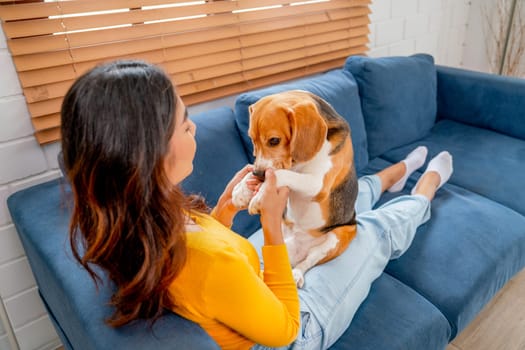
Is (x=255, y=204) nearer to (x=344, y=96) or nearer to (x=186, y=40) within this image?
(x=186, y=40)

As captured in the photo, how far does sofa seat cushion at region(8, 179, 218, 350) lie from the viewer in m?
0.82

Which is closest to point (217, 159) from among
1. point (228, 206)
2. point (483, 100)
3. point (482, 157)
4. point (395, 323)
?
point (228, 206)

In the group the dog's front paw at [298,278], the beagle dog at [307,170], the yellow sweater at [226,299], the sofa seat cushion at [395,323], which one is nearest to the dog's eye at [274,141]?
the beagle dog at [307,170]

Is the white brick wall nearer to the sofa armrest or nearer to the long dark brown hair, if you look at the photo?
the sofa armrest

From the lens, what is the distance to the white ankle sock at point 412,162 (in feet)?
6.28

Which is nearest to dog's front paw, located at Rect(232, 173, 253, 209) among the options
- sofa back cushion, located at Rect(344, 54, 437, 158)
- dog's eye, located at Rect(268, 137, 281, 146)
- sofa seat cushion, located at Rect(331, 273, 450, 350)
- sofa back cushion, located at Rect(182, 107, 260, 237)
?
dog's eye, located at Rect(268, 137, 281, 146)

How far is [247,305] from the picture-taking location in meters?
0.83

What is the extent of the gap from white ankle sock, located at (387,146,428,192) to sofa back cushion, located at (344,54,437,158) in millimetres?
149

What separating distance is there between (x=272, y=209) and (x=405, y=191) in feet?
3.58

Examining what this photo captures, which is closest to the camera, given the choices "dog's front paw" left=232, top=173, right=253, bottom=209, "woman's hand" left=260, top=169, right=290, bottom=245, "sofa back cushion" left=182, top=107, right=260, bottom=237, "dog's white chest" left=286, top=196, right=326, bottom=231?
"woman's hand" left=260, top=169, right=290, bottom=245

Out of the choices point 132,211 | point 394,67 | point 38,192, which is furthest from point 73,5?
point 394,67

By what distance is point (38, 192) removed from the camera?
139 centimetres

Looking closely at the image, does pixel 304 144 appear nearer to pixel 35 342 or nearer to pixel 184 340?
pixel 184 340

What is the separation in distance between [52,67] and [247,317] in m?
1.16
